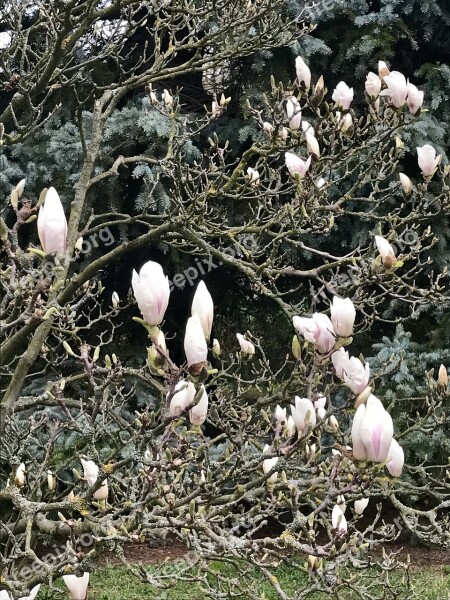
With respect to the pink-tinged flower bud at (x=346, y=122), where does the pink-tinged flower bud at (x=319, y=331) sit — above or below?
above

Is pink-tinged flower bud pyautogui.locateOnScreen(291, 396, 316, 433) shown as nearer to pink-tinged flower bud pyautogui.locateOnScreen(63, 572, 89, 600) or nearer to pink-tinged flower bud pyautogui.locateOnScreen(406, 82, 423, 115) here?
pink-tinged flower bud pyautogui.locateOnScreen(63, 572, 89, 600)

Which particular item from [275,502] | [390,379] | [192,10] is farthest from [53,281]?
[390,379]

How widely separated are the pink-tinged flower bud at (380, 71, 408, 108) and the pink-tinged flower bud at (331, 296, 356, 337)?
148 cm

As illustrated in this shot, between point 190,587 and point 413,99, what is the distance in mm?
3777

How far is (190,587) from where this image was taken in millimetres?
4891

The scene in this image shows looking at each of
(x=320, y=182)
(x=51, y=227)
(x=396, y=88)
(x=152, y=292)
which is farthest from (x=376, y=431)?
(x=320, y=182)

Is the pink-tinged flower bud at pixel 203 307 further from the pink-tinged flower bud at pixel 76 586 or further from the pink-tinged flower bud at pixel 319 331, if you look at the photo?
the pink-tinged flower bud at pixel 76 586

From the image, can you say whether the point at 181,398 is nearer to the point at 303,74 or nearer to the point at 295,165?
the point at 295,165

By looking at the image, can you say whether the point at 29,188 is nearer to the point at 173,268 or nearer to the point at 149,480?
the point at 173,268

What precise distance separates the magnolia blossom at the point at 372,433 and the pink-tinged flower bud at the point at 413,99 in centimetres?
176

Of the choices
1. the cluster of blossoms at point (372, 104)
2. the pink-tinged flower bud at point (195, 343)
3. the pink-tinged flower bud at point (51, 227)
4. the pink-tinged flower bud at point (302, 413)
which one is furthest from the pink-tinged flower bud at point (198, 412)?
the cluster of blossoms at point (372, 104)

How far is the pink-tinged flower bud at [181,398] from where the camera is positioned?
1.35 meters

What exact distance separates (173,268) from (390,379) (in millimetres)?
2175

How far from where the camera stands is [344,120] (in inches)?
114
